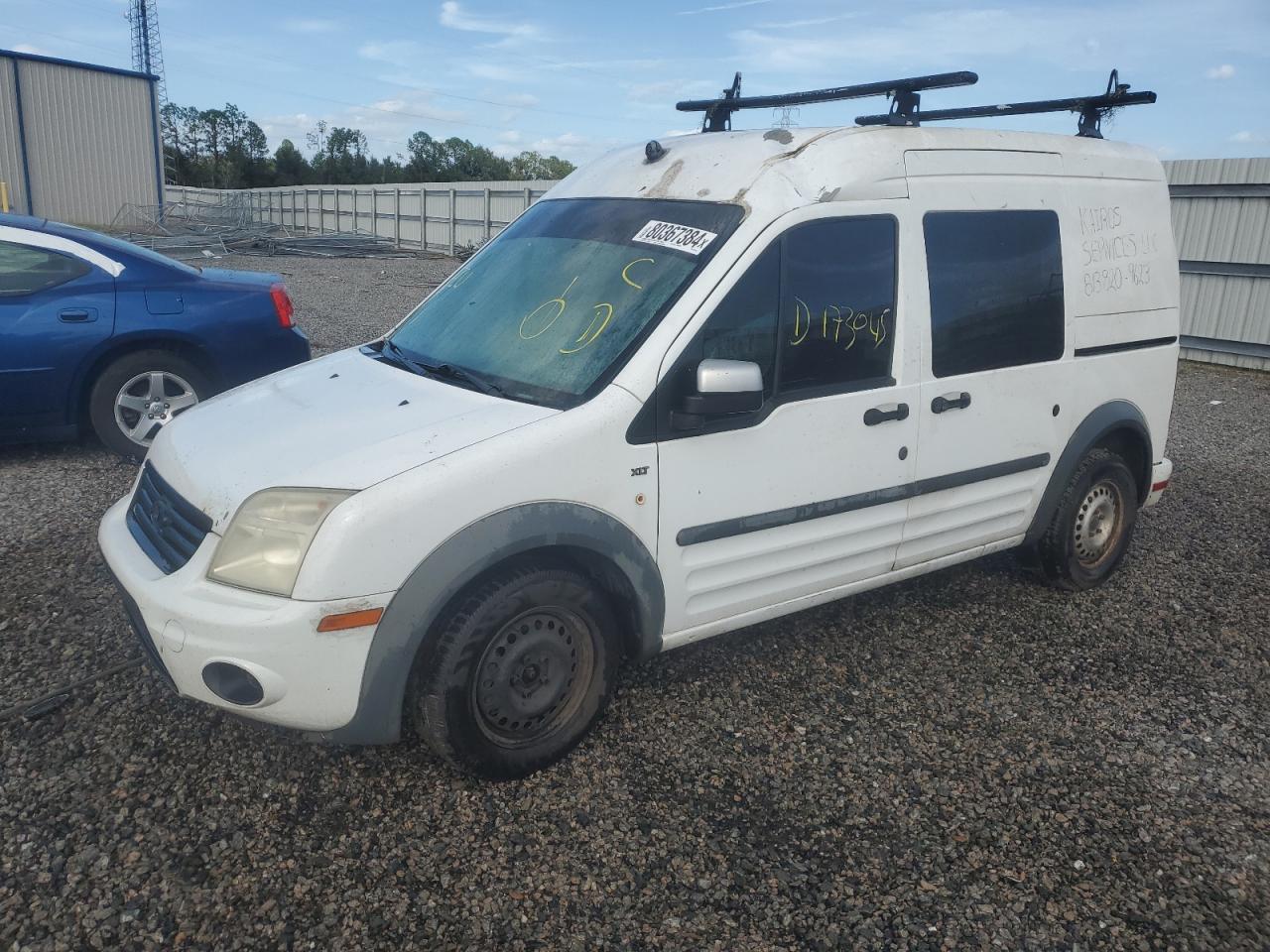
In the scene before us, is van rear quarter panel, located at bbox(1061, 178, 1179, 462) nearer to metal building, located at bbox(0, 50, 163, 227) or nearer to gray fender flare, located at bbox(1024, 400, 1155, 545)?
gray fender flare, located at bbox(1024, 400, 1155, 545)

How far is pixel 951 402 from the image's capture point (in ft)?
13.0

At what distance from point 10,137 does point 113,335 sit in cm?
3114

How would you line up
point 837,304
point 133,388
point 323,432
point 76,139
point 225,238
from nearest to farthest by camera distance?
point 323,432 < point 837,304 < point 133,388 < point 225,238 < point 76,139

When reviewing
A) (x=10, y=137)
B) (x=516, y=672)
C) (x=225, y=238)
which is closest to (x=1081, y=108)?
(x=516, y=672)

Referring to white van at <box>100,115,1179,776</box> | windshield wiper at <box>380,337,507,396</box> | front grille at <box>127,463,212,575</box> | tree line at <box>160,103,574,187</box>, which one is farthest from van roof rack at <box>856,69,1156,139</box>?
tree line at <box>160,103,574,187</box>

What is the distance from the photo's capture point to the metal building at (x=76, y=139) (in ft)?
101

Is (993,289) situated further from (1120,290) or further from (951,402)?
(1120,290)

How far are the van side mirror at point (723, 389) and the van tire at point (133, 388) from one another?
4323 millimetres

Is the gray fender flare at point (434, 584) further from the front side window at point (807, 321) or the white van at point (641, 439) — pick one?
the front side window at point (807, 321)

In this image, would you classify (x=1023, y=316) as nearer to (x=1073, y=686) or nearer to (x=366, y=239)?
(x=1073, y=686)

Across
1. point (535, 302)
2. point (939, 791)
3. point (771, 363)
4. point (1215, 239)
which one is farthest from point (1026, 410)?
point (1215, 239)

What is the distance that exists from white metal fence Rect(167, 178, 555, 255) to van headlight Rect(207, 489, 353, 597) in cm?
2287

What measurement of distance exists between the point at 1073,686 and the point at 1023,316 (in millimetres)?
1581

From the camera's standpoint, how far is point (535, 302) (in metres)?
3.60
